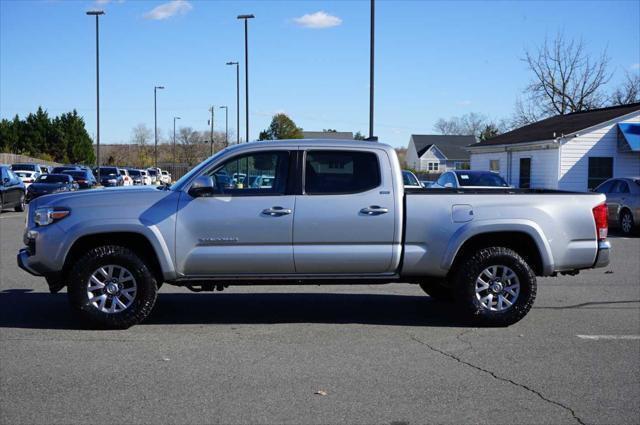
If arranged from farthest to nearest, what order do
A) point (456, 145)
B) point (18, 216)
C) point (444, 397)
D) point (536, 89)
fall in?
point (456, 145) → point (536, 89) → point (18, 216) → point (444, 397)

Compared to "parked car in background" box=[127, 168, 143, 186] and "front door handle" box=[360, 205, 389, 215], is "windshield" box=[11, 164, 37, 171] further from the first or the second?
"front door handle" box=[360, 205, 389, 215]

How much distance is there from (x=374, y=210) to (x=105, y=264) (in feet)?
9.23

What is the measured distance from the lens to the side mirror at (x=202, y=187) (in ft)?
24.7

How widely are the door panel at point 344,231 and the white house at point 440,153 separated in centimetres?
8091

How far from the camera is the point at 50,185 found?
31.8 m

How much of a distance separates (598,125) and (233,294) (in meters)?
24.6

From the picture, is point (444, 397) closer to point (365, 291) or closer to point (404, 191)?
point (404, 191)

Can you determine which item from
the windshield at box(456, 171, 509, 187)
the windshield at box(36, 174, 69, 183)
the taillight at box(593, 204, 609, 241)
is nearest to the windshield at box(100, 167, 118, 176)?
the windshield at box(36, 174, 69, 183)

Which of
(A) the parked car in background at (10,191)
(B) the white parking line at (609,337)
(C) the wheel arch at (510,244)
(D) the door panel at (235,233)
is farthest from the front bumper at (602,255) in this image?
(A) the parked car in background at (10,191)

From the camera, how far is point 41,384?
5773 millimetres

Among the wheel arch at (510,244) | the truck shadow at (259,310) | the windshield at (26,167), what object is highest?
the windshield at (26,167)

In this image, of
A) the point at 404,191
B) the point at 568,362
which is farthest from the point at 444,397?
the point at 404,191

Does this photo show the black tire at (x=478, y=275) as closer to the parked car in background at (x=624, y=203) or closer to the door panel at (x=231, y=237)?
the door panel at (x=231, y=237)

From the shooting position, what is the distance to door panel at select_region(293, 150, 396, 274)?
7.64m
